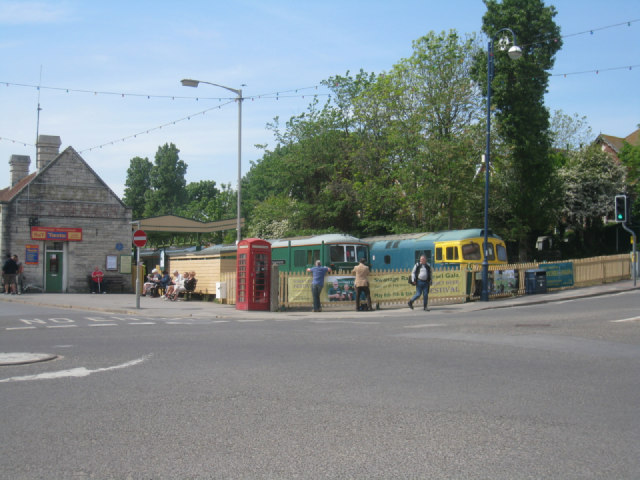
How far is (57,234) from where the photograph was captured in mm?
33969

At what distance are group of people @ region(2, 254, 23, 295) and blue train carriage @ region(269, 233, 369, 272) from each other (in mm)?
12802

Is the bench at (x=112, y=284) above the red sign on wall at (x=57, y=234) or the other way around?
the other way around

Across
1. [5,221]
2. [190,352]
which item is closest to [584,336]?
[190,352]

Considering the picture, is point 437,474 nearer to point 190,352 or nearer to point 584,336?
point 190,352

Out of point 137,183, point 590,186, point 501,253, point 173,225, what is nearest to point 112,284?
point 173,225

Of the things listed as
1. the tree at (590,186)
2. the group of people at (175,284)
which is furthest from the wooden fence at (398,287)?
the tree at (590,186)

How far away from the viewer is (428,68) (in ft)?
125

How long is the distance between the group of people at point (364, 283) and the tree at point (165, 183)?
73.4 meters

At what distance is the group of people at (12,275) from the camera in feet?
97.1

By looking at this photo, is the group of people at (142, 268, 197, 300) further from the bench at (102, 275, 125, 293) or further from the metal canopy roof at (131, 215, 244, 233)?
the metal canopy roof at (131, 215, 244, 233)

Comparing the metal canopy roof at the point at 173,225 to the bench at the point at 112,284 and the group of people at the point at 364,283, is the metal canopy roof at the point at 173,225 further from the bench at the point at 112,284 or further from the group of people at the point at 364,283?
the group of people at the point at 364,283

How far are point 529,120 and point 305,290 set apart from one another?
817 inches

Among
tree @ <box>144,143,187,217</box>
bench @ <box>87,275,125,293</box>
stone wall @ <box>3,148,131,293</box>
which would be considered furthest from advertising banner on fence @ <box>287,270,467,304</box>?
tree @ <box>144,143,187,217</box>

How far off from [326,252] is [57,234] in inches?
601
